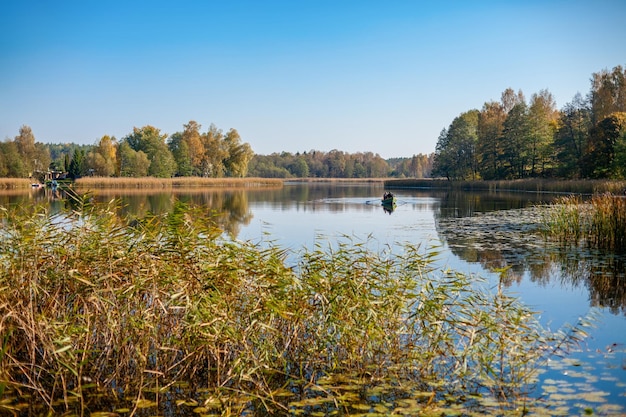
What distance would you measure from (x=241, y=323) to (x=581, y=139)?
218ft

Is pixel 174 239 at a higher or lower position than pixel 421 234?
higher

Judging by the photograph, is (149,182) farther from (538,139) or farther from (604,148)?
(604,148)

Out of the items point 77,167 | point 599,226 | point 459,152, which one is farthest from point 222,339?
point 77,167

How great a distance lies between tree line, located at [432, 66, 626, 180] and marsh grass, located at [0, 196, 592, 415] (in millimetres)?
47985

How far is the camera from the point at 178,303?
6.44m

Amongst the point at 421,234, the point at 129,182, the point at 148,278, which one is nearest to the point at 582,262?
the point at 421,234

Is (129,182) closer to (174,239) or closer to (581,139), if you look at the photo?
(581,139)

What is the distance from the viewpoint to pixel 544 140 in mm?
66688

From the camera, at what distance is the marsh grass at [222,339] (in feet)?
19.0

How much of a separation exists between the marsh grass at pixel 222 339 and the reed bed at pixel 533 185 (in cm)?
2761

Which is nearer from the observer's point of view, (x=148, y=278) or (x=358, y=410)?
(x=358, y=410)

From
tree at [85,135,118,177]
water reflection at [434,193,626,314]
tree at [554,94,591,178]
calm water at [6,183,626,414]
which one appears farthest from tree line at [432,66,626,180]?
tree at [85,135,118,177]

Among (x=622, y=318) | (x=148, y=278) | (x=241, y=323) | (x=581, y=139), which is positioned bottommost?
(x=622, y=318)

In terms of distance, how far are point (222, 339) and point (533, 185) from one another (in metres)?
59.9
